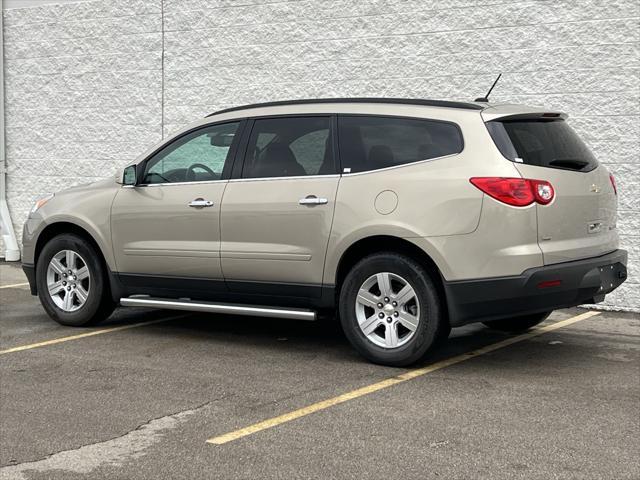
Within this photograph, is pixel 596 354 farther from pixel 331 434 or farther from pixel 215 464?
pixel 215 464

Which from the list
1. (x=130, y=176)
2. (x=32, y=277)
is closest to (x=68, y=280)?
(x=32, y=277)

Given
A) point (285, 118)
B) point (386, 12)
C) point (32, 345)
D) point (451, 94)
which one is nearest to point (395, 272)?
point (285, 118)

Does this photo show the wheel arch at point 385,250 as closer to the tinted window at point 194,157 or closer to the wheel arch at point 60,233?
the tinted window at point 194,157

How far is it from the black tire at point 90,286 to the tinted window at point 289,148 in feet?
5.44

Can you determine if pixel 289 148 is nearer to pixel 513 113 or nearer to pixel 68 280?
pixel 513 113

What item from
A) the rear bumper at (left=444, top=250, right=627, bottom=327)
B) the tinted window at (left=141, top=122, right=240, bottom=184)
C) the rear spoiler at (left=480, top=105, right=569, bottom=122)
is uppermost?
the rear spoiler at (left=480, top=105, right=569, bottom=122)

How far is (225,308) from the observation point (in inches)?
305

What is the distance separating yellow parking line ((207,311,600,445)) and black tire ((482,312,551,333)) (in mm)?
79

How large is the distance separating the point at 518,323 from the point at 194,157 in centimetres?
313

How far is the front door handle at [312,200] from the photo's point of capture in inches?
286


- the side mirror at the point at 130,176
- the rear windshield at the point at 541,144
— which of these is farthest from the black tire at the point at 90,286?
the rear windshield at the point at 541,144

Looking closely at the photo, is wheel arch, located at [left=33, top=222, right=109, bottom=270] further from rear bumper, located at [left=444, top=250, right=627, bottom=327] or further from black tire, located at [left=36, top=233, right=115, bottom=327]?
rear bumper, located at [left=444, top=250, right=627, bottom=327]

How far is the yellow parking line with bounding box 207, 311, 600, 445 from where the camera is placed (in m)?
5.48

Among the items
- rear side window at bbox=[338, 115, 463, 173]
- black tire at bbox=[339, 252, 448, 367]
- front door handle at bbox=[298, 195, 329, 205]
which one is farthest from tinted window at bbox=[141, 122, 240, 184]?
black tire at bbox=[339, 252, 448, 367]
